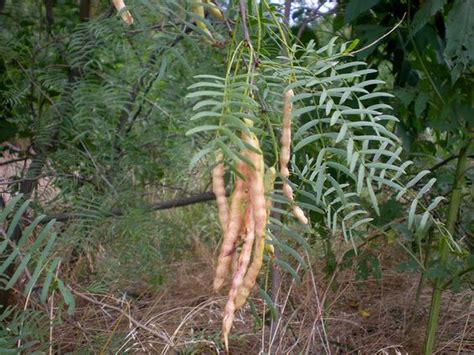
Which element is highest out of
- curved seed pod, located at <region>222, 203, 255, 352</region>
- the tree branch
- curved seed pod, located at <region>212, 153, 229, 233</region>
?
curved seed pod, located at <region>212, 153, 229, 233</region>

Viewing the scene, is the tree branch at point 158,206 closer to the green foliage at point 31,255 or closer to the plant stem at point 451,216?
the plant stem at point 451,216

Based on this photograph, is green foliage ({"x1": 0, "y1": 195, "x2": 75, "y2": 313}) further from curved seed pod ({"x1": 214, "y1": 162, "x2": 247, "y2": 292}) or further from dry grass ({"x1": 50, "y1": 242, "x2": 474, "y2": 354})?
dry grass ({"x1": 50, "y1": 242, "x2": 474, "y2": 354})

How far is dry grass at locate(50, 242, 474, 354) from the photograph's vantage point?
1.60 meters

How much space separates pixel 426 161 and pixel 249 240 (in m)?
1.52

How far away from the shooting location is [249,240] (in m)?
0.56

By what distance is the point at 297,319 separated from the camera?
1879mm

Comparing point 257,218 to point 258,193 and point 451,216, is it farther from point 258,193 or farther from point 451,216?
point 451,216

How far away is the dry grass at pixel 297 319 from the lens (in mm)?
1603

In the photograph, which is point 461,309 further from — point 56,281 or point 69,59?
point 56,281

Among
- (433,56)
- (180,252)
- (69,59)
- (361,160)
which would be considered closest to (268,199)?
(361,160)

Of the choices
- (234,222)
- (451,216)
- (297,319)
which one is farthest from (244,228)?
(297,319)

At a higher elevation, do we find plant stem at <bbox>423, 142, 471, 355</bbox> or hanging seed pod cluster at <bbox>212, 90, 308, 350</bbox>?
hanging seed pod cluster at <bbox>212, 90, 308, 350</bbox>

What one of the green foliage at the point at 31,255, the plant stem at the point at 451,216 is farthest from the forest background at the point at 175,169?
the green foliage at the point at 31,255

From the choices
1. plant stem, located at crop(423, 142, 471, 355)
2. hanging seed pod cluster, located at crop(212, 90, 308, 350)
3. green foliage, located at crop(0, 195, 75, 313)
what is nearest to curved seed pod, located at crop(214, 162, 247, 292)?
hanging seed pod cluster, located at crop(212, 90, 308, 350)
